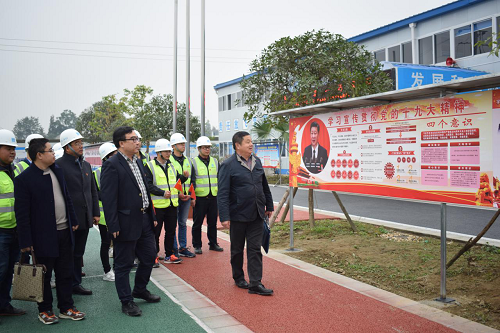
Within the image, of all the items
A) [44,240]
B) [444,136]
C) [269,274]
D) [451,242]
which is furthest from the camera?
[451,242]

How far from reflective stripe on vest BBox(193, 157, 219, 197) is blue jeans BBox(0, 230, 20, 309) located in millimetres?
3573

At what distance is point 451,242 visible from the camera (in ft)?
30.2

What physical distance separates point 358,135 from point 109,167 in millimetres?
3761

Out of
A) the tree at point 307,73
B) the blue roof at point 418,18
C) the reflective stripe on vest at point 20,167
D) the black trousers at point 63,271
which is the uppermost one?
the blue roof at point 418,18

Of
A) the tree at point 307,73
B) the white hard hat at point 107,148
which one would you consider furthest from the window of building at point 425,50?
the white hard hat at point 107,148

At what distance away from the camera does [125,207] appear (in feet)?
17.3

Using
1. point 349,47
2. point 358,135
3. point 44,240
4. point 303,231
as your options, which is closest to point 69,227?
point 44,240

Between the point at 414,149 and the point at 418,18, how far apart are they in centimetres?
2172

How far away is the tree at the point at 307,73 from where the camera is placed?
38.3 ft

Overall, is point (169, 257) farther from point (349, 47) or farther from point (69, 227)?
point (349, 47)

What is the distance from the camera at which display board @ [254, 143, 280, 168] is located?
28328 millimetres

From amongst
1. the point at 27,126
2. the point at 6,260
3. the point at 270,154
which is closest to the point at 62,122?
the point at 27,126

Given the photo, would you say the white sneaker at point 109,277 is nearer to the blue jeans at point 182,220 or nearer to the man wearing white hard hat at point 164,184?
the man wearing white hard hat at point 164,184

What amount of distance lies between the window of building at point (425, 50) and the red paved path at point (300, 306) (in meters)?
21.3
